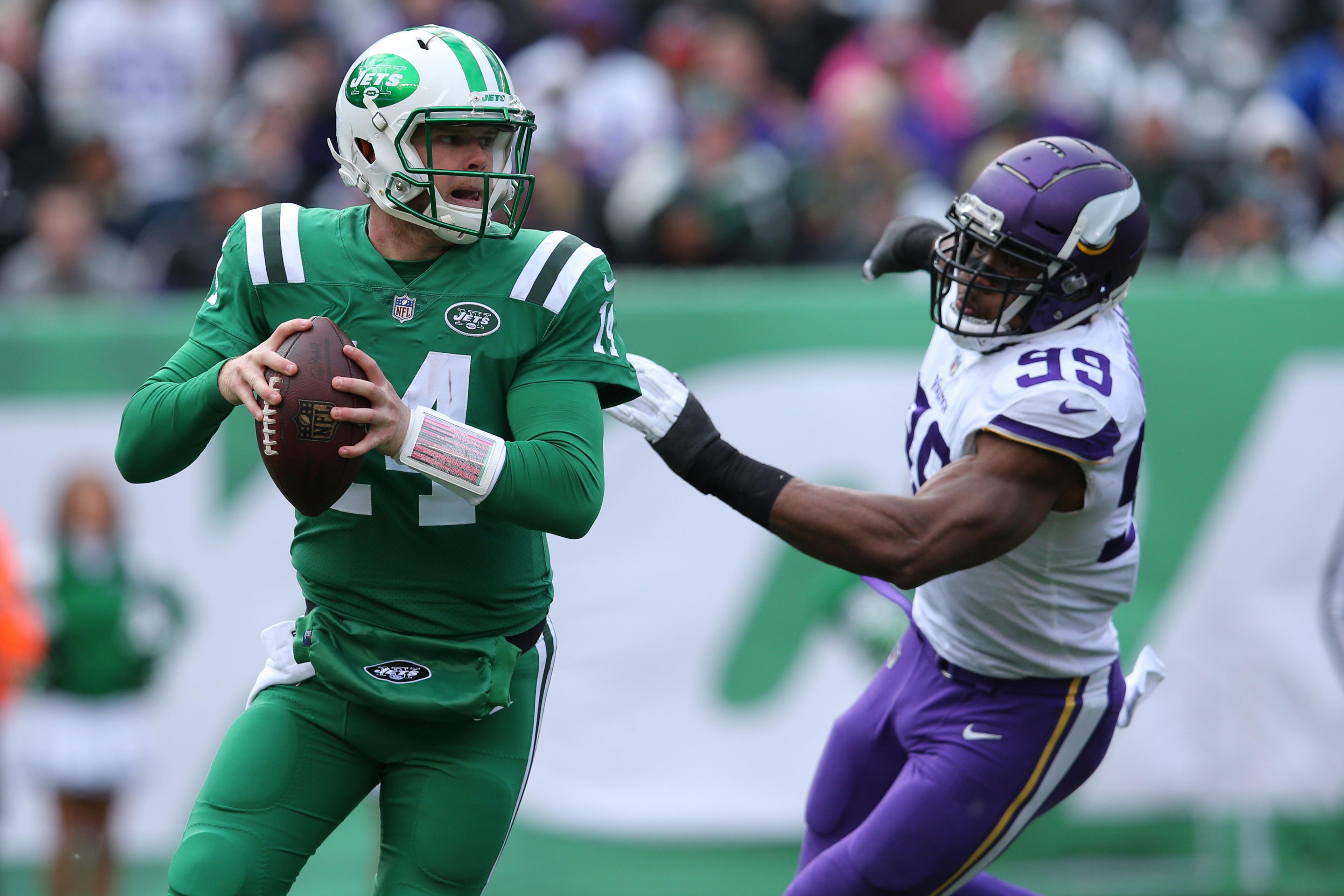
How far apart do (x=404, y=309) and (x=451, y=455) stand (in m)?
0.36

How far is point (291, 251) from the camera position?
3043 millimetres

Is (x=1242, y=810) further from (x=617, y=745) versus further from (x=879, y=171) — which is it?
(x=879, y=171)

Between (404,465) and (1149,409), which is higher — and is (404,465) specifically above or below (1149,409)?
above

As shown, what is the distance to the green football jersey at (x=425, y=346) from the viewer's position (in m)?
2.99

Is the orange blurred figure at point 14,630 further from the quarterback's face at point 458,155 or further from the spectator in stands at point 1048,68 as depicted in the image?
the spectator in stands at point 1048,68

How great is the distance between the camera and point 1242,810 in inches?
240

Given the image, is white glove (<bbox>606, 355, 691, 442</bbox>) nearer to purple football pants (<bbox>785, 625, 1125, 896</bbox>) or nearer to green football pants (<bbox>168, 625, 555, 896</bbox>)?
green football pants (<bbox>168, 625, 555, 896</bbox>)

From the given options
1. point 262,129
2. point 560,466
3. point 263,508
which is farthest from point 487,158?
point 262,129

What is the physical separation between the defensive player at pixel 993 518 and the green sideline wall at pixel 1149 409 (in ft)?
7.20

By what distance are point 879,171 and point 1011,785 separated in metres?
4.69

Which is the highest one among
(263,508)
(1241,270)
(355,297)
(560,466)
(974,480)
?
(355,297)

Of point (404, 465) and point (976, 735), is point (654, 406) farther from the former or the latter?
point (976, 735)

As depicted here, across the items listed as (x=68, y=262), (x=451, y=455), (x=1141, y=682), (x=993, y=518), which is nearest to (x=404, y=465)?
(x=451, y=455)

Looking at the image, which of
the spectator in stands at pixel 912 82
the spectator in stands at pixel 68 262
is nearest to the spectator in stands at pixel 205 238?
the spectator in stands at pixel 68 262
